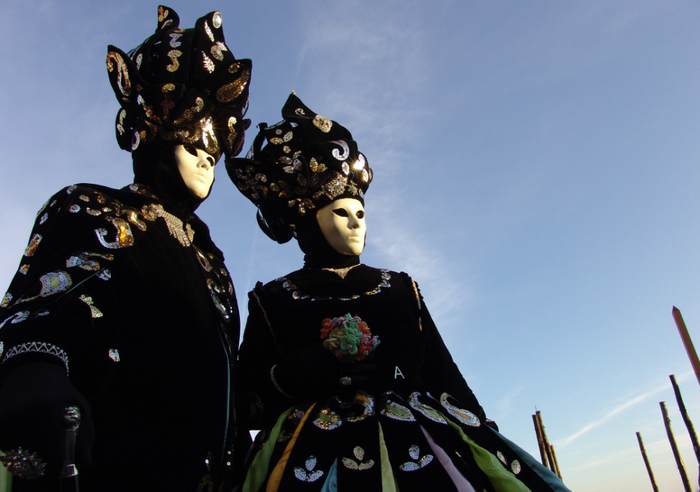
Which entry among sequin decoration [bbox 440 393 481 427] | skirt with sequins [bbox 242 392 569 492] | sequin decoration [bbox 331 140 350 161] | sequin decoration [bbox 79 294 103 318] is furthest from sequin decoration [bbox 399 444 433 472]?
sequin decoration [bbox 331 140 350 161]

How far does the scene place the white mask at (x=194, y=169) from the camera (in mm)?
2992

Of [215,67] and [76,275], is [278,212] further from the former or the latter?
[76,275]

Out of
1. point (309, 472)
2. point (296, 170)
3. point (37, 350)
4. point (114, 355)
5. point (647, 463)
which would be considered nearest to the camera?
point (37, 350)

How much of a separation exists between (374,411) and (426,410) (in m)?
0.23

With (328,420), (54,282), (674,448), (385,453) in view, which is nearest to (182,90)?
(54,282)

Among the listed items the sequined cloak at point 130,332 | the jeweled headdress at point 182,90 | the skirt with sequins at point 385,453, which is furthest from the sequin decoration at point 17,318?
the jeweled headdress at point 182,90

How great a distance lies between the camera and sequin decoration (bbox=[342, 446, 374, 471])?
245cm

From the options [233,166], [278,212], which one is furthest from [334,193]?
[233,166]

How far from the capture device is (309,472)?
247 centimetres

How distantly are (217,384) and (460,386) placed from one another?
4.91 feet

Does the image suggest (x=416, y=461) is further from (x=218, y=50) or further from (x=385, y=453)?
(x=218, y=50)

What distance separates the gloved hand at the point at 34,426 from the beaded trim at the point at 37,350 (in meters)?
0.10

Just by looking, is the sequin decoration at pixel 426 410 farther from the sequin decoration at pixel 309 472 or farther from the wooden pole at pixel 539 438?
the wooden pole at pixel 539 438

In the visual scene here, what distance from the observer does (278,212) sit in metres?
4.01
